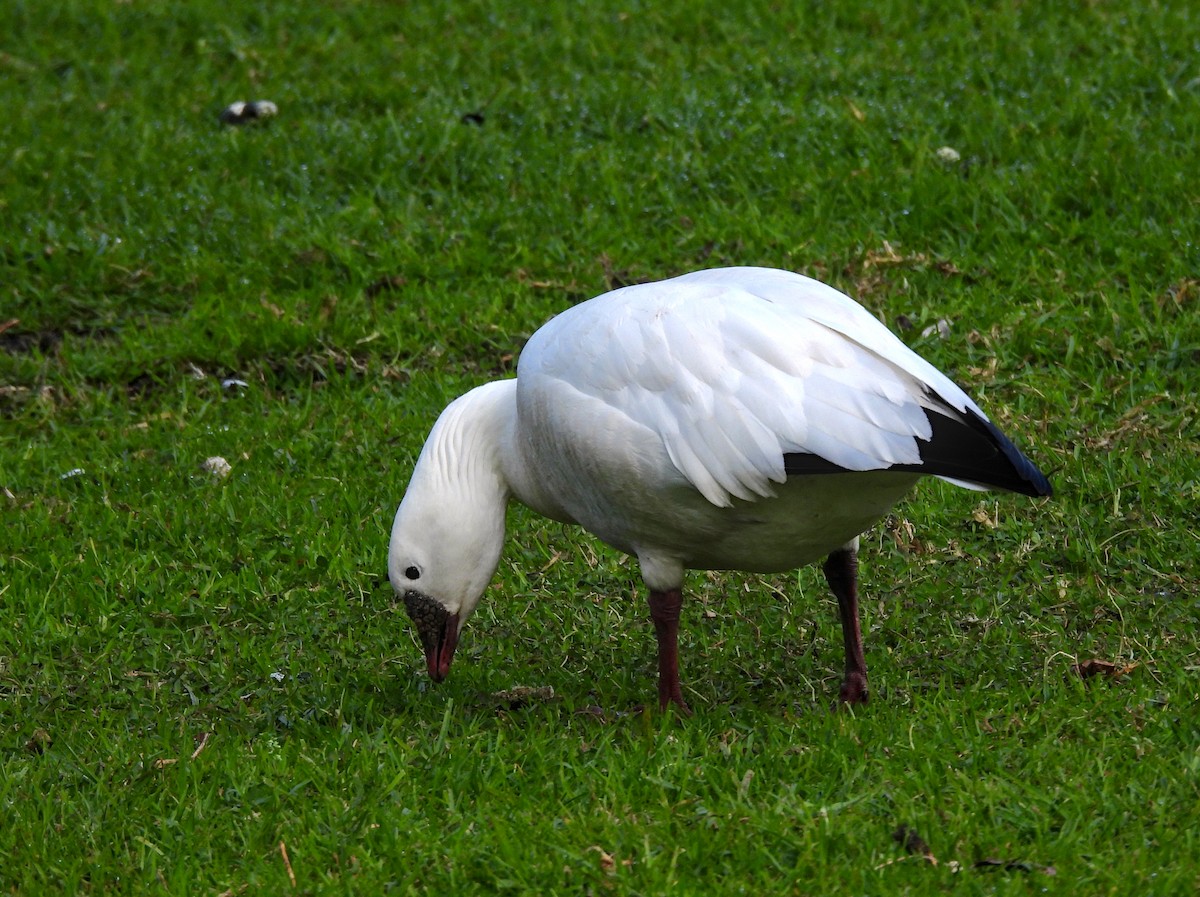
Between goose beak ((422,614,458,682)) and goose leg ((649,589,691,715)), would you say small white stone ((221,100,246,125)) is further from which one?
goose leg ((649,589,691,715))

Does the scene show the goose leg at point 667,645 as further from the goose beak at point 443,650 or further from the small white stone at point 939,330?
the small white stone at point 939,330

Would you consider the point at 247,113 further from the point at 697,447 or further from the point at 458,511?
the point at 697,447

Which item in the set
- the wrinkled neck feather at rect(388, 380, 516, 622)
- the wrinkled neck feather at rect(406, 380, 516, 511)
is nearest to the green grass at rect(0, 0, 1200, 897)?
the wrinkled neck feather at rect(388, 380, 516, 622)

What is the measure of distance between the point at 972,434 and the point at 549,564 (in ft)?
6.39

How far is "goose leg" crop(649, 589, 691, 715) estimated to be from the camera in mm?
4270

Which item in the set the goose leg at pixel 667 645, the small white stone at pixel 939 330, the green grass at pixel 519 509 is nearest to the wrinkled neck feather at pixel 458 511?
the green grass at pixel 519 509

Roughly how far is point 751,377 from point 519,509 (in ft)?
6.52

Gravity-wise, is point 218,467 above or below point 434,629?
below

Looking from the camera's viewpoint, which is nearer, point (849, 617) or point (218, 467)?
point (849, 617)

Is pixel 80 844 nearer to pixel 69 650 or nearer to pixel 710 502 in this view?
pixel 69 650

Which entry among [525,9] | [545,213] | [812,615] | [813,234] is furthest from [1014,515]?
[525,9]

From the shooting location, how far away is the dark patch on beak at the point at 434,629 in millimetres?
4461

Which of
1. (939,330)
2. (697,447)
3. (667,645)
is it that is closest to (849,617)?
(667,645)

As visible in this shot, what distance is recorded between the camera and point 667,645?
4270 millimetres
